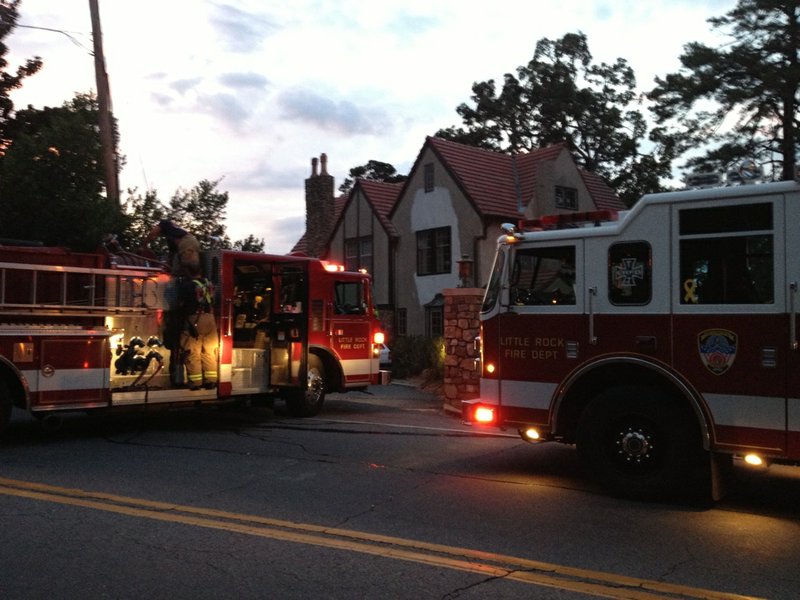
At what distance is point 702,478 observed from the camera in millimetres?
6484

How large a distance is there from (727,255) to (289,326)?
22.4ft

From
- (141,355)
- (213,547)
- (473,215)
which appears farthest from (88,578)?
(473,215)

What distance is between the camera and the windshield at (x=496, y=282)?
7551 millimetres

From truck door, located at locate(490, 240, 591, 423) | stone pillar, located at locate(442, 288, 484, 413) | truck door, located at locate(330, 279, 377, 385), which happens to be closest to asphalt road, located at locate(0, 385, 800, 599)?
truck door, located at locate(490, 240, 591, 423)

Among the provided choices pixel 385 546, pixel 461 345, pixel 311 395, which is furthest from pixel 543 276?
pixel 461 345

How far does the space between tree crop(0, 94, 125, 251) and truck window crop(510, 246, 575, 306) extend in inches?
416

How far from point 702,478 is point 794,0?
69.1ft

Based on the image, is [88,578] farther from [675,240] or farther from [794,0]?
[794,0]

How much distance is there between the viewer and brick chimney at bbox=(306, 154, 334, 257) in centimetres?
3091

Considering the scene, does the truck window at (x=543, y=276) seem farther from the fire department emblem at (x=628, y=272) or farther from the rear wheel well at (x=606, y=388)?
the rear wheel well at (x=606, y=388)

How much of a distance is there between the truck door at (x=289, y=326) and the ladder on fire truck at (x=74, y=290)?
6.38ft

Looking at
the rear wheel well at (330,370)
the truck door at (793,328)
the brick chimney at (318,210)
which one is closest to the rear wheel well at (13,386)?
the rear wheel well at (330,370)

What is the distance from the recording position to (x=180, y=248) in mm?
10539

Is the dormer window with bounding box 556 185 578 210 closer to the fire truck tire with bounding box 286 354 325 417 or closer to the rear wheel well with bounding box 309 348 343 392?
the rear wheel well with bounding box 309 348 343 392
